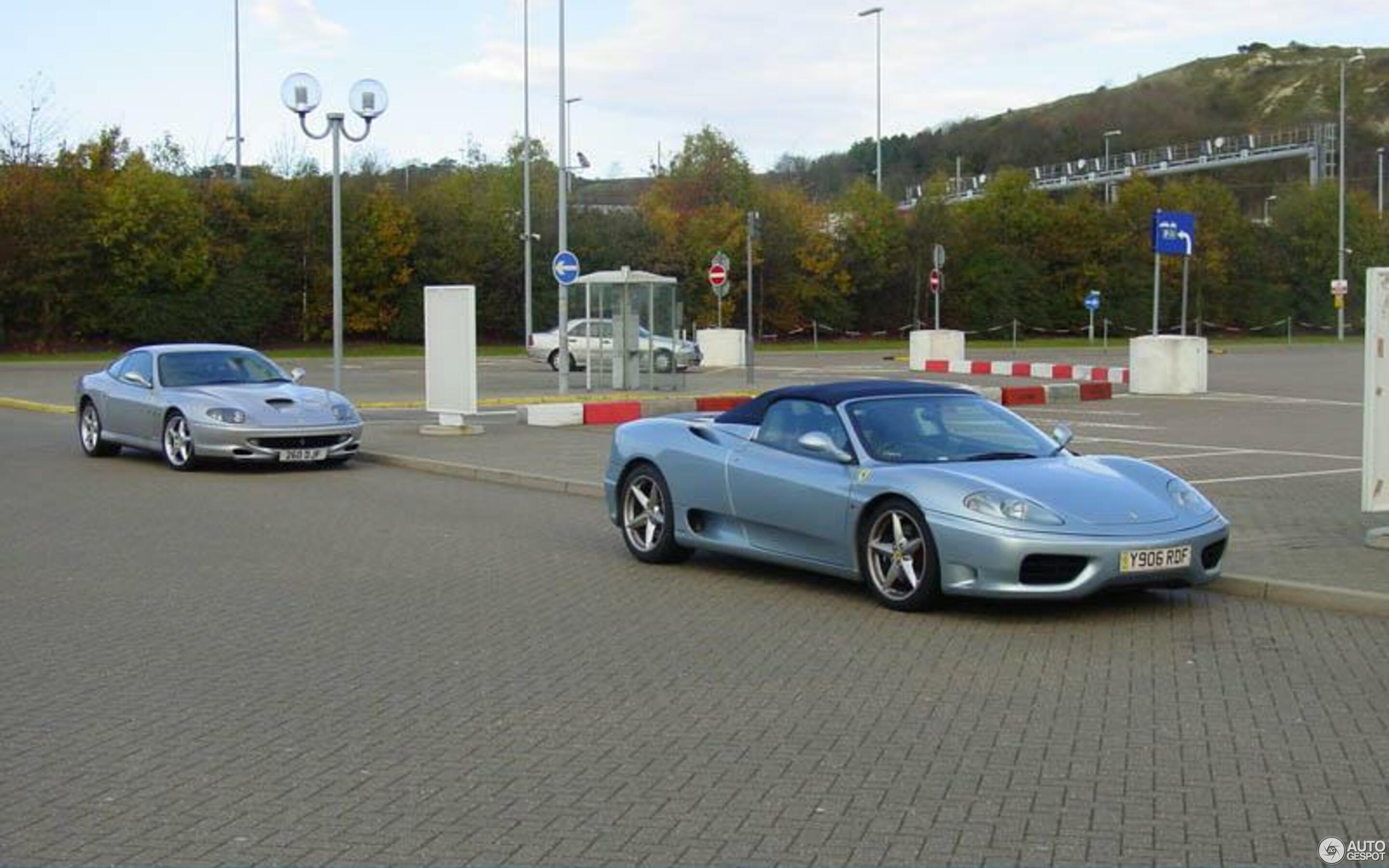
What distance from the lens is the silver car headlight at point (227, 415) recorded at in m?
17.2

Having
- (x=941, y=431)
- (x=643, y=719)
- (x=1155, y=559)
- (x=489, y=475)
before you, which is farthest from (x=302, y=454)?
(x=643, y=719)

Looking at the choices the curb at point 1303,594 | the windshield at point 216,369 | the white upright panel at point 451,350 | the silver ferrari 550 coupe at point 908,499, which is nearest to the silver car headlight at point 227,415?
the windshield at point 216,369

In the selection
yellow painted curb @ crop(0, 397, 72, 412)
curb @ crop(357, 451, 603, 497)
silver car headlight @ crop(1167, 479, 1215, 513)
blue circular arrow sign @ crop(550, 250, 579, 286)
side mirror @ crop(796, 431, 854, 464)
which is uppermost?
blue circular arrow sign @ crop(550, 250, 579, 286)

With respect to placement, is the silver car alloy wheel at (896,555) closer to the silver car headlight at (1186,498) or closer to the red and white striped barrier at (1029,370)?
the silver car headlight at (1186,498)

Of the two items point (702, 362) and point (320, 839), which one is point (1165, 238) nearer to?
point (702, 362)

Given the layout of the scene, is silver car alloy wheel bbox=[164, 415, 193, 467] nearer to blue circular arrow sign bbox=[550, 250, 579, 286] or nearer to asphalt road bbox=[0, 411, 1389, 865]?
asphalt road bbox=[0, 411, 1389, 865]

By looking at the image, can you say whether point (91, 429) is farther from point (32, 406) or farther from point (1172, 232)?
point (1172, 232)

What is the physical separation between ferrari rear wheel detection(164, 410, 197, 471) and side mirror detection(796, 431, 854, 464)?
9.50m

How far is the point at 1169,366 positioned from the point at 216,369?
725 inches

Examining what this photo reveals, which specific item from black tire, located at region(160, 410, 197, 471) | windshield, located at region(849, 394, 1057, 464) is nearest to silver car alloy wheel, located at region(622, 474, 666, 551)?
windshield, located at region(849, 394, 1057, 464)

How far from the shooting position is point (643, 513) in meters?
11.3

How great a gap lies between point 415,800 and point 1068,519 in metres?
4.54

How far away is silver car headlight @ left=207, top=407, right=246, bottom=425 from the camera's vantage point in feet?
56.4

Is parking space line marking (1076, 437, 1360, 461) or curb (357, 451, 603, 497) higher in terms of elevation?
parking space line marking (1076, 437, 1360, 461)
